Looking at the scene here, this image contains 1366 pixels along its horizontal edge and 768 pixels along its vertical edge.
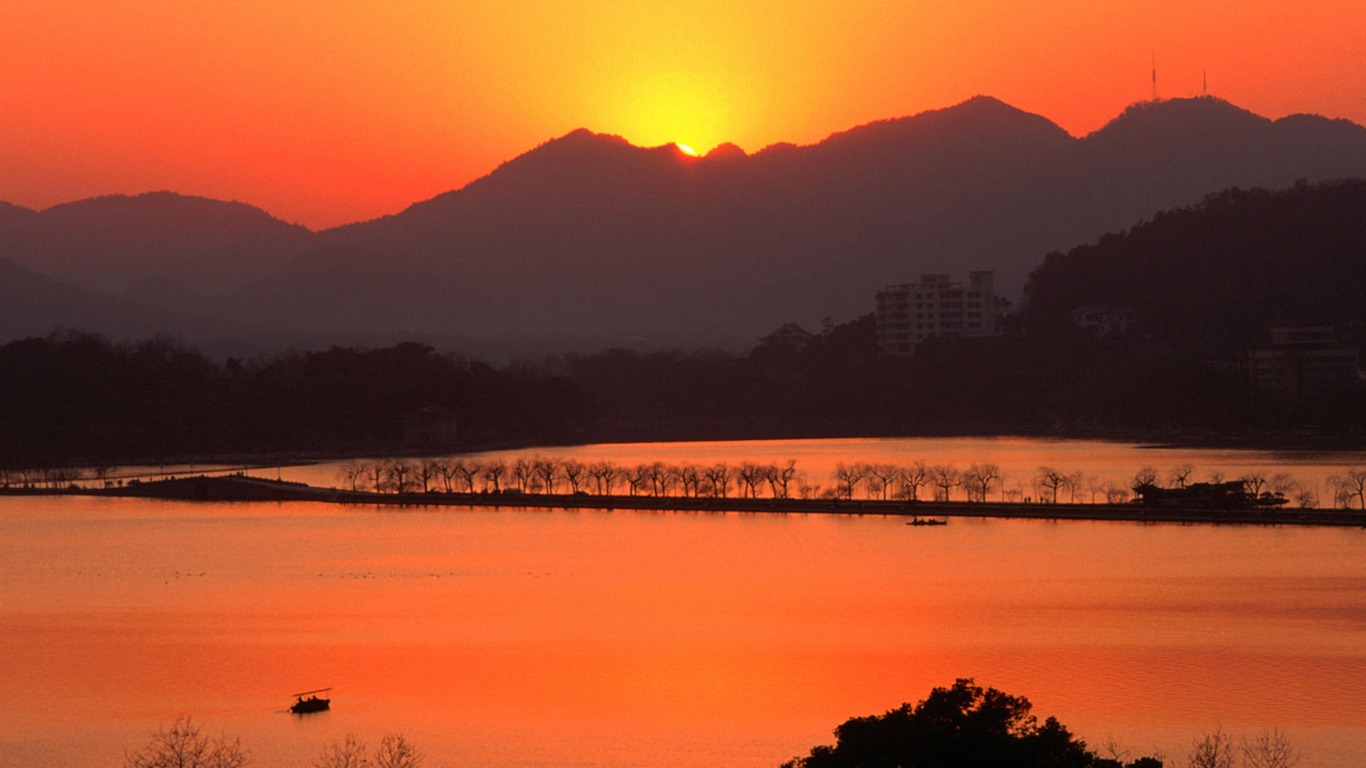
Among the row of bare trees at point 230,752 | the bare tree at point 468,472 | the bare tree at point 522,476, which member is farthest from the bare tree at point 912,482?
the row of bare trees at point 230,752

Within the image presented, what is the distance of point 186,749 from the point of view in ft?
50.1

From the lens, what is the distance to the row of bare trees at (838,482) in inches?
1361

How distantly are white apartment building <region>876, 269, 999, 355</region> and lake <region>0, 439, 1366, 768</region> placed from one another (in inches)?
1626

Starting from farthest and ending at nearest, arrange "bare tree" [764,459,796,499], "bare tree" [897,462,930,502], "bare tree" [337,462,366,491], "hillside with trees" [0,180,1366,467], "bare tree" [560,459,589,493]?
"hillside with trees" [0,180,1366,467]
"bare tree" [337,462,366,491]
"bare tree" [560,459,589,493]
"bare tree" [764,459,796,499]
"bare tree" [897,462,930,502]

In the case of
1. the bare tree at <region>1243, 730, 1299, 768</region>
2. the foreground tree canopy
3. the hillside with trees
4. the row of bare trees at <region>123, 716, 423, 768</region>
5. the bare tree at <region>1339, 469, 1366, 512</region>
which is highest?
the hillside with trees

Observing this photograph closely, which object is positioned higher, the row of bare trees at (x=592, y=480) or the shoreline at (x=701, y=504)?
the row of bare trees at (x=592, y=480)

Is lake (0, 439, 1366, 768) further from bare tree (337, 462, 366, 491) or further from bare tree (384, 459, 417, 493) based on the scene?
bare tree (337, 462, 366, 491)

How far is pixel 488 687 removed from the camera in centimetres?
1828

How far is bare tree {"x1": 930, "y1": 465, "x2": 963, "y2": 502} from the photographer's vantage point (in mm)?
35562

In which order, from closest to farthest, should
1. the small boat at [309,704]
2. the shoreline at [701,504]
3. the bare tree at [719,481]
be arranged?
the small boat at [309,704]
the shoreline at [701,504]
the bare tree at [719,481]

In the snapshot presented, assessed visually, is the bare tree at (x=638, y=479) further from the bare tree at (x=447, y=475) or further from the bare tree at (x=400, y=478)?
the bare tree at (x=400, y=478)

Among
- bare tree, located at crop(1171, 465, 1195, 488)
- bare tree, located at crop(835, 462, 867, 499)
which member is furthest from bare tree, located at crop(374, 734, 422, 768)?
bare tree, located at crop(1171, 465, 1195, 488)

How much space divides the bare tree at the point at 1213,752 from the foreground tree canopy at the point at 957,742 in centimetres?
171

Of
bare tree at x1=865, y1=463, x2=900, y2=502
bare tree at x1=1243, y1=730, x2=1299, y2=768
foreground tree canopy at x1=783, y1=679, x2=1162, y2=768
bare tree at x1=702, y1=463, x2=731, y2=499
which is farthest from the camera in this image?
bare tree at x1=702, y1=463, x2=731, y2=499
